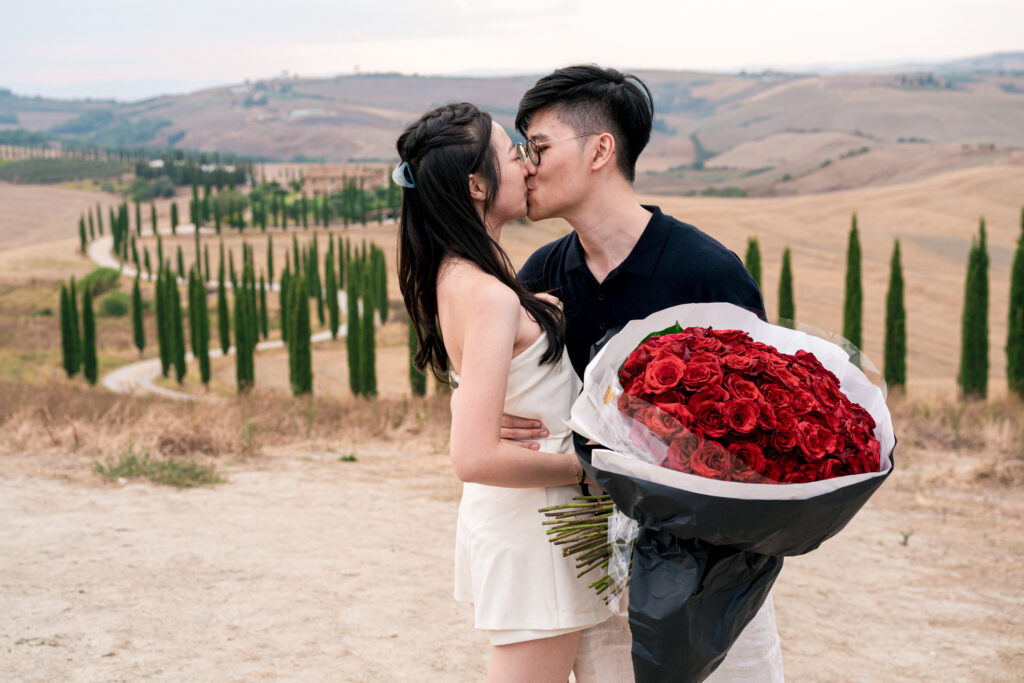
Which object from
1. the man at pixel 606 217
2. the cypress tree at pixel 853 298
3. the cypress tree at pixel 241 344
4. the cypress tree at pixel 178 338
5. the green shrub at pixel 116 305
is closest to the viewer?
the man at pixel 606 217

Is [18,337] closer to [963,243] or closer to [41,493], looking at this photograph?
[41,493]

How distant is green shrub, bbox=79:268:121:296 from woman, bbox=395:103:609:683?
61125 mm

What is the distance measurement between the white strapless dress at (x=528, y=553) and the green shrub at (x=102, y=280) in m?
61.2

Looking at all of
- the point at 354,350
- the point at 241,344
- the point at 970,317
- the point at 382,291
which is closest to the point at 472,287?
the point at 970,317

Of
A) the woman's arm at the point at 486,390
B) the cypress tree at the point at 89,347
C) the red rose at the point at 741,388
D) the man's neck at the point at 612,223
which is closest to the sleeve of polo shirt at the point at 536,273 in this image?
the man's neck at the point at 612,223

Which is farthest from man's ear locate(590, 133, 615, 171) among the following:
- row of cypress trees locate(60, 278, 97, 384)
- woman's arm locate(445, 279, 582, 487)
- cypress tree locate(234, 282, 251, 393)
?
row of cypress trees locate(60, 278, 97, 384)

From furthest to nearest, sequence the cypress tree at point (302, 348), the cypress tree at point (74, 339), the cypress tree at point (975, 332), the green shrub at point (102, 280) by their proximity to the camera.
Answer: the green shrub at point (102, 280) < the cypress tree at point (74, 339) < the cypress tree at point (302, 348) < the cypress tree at point (975, 332)

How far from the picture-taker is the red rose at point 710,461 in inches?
78.5

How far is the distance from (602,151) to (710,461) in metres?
1.45

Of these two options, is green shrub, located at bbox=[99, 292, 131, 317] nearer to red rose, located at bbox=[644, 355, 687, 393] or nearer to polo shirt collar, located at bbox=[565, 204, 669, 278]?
polo shirt collar, located at bbox=[565, 204, 669, 278]

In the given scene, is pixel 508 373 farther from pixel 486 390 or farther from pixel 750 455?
pixel 750 455

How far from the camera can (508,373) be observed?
2.33 meters

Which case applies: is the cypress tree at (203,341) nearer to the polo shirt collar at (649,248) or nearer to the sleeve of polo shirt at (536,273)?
the sleeve of polo shirt at (536,273)

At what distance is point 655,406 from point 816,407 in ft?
1.23
